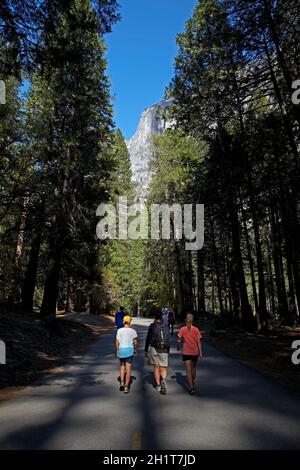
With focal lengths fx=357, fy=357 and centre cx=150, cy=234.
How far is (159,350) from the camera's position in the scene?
340 inches

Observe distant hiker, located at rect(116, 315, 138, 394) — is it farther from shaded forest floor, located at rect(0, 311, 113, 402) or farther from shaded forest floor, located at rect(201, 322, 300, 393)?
shaded forest floor, located at rect(201, 322, 300, 393)

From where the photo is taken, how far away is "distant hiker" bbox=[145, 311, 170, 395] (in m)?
8.41

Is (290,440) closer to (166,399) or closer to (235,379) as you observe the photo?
(166,399)

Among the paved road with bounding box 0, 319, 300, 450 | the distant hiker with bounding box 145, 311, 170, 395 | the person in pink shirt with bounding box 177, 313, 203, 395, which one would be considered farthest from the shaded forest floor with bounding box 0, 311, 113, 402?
the person in pink shirt with bounding box 177, 313, 203, 395

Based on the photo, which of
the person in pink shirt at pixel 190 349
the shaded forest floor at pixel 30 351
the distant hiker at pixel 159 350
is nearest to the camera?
the person in pink shirt at pixel 190 349

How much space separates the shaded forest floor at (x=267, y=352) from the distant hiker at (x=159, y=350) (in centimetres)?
305

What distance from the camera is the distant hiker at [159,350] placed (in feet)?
27.6

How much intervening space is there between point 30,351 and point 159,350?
598cm

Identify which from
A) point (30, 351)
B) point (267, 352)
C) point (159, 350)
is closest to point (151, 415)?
point (159, 350)

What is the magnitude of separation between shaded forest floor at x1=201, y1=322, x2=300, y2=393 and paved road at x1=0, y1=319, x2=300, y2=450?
2.67 ft

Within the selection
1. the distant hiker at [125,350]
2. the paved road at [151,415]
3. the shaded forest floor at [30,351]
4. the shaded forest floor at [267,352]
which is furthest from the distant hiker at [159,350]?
the shaded forest floor at [30,351]

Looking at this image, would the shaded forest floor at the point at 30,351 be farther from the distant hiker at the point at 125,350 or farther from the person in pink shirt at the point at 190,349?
the person in pink shirt at the point at 190,349

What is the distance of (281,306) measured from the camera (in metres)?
28.0

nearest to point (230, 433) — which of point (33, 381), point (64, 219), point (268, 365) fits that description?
point (33, 381)
